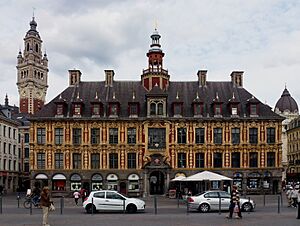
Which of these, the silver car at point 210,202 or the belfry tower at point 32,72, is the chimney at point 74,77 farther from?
the belfry tower at point 32,72

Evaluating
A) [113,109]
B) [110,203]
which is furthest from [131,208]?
[113,109]

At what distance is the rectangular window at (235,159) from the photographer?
57438 mm

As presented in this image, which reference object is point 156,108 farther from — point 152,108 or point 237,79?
point 237,79

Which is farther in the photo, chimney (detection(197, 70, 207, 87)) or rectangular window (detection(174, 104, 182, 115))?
chimney (detection(197, 70, 207, 87))

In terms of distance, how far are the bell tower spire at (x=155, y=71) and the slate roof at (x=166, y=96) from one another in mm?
884

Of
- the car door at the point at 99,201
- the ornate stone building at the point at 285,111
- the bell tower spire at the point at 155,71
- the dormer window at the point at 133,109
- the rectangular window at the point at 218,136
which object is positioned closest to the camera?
the car door at the point at 99,201

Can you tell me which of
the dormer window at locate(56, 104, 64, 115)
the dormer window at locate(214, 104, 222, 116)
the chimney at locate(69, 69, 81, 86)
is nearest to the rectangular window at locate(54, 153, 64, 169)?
the dormer window at locate(56, 104, 64, 115)

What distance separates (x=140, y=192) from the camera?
56656mm

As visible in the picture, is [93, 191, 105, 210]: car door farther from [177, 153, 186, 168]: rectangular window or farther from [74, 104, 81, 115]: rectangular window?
[74, 104, 81, 115]: rectangular window

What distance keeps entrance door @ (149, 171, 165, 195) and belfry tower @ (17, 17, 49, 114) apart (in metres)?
80.2

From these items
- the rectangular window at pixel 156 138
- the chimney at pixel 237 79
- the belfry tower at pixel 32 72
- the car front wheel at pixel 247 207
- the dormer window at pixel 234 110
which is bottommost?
the car front wheel at pixel 247 207

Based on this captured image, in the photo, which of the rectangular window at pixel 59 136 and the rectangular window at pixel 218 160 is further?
the rectangular window at pixel 218 160

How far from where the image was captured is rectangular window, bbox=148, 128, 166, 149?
5759cm

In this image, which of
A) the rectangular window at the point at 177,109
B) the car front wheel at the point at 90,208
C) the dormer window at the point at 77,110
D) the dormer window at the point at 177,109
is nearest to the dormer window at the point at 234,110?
the dormer window at the point at 177,109
